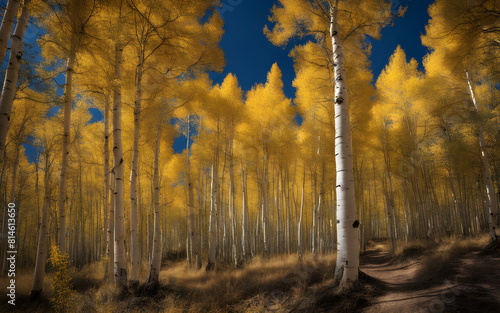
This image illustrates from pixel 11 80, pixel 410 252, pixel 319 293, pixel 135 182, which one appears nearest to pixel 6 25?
pixel 11 80

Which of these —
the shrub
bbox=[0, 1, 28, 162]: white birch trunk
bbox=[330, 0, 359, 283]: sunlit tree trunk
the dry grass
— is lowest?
the dry grass

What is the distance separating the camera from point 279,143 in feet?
42.2

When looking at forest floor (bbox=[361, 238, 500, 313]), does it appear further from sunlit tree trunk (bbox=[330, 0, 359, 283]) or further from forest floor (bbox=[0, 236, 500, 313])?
sunlit tree trunk (bbox=[330, 0, 359, 283])

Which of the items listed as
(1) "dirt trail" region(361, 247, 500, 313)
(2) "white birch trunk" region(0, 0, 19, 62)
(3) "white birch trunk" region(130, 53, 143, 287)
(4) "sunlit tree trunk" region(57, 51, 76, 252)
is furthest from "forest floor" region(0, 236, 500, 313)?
(2) "white birch trunk" region(0, 0, 19, 62)

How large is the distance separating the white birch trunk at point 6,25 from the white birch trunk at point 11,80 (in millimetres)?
254

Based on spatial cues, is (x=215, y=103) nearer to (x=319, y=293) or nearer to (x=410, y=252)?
(x=319, y=293)

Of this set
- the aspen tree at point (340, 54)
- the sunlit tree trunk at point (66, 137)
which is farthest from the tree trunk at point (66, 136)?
the aspen tree at point (340, 54)

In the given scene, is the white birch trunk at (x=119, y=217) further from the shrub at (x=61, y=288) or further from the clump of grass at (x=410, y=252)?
the clump of grass at (x=410, y=252)

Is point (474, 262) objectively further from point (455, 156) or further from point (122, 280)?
point (122, 280)

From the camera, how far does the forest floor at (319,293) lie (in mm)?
3738

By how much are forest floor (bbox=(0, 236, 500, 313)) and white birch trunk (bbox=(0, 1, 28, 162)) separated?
12.3 ft

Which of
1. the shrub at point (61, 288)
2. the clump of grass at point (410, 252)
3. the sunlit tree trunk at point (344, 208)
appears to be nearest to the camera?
the sunlit tree trunk at point (344, 208)

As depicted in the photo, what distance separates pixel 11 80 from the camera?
3730mm

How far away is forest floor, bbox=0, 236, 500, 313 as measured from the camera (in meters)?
3.74
